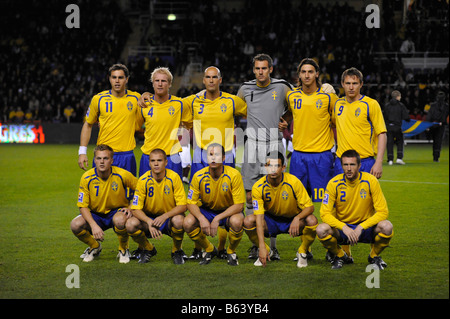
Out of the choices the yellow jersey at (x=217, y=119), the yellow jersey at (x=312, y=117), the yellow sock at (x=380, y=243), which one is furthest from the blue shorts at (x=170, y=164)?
the yellow sock at (x=380, y=243)

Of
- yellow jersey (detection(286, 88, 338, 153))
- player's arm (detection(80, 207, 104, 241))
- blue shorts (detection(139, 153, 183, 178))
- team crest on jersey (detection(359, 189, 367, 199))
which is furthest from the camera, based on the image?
blue shorts (detection(139, 153, 183, 178))

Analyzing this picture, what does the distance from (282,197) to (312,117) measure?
3.17ft

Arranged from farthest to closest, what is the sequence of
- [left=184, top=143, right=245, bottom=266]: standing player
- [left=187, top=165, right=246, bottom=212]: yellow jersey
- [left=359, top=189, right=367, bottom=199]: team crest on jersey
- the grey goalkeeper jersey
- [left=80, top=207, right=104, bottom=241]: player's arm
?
the grey goalkeeper jersey → [left=187, top=165, right=246, bottom=212]: yellow jersey → [left=184, top=143, right=245, bottom=266]: standing player → [left=80, top=207, right=104, bottom=241]: player's arm → [left=359, top=189, right=367, bottom=199]: team crest on jersey

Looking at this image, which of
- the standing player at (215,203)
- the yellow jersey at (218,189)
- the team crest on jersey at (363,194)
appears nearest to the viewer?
the team crest on jersey at (363,194)

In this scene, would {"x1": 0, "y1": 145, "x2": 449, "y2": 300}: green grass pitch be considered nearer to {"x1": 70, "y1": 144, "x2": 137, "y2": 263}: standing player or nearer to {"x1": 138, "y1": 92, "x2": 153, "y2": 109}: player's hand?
{"x1": 70, "y1": 144, "x2": 137, "y2": 263}: standing player

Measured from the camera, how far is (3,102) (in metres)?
27.4

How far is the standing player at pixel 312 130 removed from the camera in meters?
6.39

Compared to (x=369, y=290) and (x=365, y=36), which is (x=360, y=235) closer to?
(x=369, y=290)

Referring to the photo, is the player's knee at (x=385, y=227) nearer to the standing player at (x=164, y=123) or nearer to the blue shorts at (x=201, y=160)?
the blue shorts at (x=201, y=160)

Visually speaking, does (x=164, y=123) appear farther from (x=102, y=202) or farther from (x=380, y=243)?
(x=380, y=243)

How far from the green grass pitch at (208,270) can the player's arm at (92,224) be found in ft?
0.98

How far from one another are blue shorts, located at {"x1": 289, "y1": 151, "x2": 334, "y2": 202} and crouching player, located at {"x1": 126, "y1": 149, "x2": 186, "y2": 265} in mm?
1273

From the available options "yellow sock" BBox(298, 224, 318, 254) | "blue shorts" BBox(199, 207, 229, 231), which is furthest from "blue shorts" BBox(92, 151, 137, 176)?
"yellow sock" BBox(298, 224, 318, 254)

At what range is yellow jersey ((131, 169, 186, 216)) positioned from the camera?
240 inches
